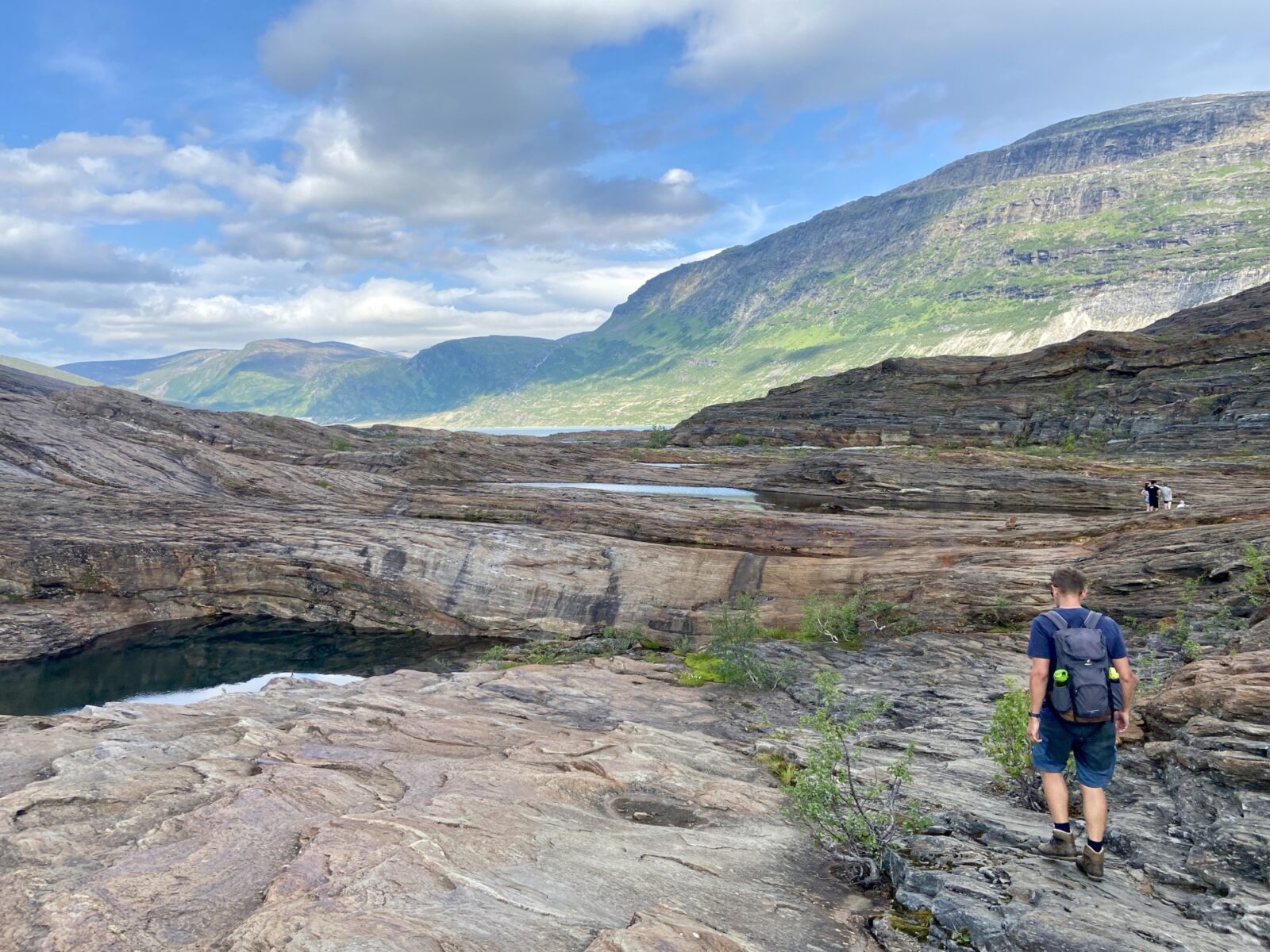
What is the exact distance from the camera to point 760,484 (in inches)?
2950

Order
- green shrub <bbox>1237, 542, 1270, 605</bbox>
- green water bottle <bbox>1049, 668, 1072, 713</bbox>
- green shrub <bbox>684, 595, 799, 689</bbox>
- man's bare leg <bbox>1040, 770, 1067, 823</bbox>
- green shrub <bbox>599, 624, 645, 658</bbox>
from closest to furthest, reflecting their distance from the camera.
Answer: green water bottle <bbox>1049, 668, 1072, 713</bbox> → man's bare leg <bbox>1040, 770, 1067, 823</bbox> → green shrub <bbox>1237, 542, 1270, 605</bbox> → green shrub <bbox>684, 595, 799, 689</bbox> → green shrub <bbox>599, 624, 645, 658</bbox>

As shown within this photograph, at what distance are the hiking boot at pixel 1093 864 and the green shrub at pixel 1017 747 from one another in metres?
2.76

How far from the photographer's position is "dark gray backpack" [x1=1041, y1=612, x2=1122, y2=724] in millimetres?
8773

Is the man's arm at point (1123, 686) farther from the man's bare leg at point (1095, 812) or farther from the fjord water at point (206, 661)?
the fjord water at point (206, 661)

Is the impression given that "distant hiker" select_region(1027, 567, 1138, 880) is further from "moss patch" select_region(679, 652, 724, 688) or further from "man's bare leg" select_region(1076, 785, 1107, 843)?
"moss patch" select_region(679, 652, 724, 688)

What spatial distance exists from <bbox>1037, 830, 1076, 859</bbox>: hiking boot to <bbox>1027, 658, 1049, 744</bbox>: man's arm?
4.25ft

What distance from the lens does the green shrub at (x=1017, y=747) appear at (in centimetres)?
1175

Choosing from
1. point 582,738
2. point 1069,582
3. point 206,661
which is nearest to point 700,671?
point 582,738

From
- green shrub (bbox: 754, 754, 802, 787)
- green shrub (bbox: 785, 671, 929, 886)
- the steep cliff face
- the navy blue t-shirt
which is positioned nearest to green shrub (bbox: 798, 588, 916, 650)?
green shrub (bbox: 754, 754, 802, 787)

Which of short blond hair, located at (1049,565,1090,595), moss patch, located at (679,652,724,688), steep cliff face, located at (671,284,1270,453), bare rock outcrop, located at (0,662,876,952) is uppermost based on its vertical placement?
steep cliff face, located at (671,284,1270,453)

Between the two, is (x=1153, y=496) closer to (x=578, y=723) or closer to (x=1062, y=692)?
(x=578, y=723)

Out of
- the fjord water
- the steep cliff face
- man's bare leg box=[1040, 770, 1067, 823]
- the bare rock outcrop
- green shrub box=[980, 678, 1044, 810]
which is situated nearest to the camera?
the bare rock outcrop

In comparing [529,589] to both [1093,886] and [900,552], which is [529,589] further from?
[1093,886]

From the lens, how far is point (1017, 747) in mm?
12031
